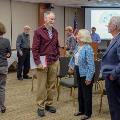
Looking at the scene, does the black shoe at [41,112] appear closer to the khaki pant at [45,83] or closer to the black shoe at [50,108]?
the khaki pant at [45,83]

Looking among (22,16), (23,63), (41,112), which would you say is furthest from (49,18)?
(22,16)

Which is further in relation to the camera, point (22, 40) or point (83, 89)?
point (22, 40)

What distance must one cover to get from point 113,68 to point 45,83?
6.24 ft

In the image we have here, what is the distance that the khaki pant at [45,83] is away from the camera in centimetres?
516

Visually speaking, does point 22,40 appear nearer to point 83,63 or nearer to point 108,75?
point 83,63

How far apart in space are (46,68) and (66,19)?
34.3 feet

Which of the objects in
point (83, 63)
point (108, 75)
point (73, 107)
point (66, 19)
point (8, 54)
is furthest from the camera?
point (66, 19)

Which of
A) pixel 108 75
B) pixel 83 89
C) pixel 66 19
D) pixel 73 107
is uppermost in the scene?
pixel 66 19

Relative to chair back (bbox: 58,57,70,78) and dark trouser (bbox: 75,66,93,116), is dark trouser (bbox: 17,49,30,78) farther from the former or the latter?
dark trouser (bbox: 75,66,93,116)

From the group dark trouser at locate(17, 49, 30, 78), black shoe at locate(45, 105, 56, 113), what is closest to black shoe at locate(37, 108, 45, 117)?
black shoe at locate(45, 105, 56, 113)

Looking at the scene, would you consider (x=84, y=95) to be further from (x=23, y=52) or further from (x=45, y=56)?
(x=23, y=52)

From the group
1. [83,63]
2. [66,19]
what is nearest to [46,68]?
[83,63]

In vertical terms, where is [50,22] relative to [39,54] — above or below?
above

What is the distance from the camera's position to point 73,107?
5.87 meters
